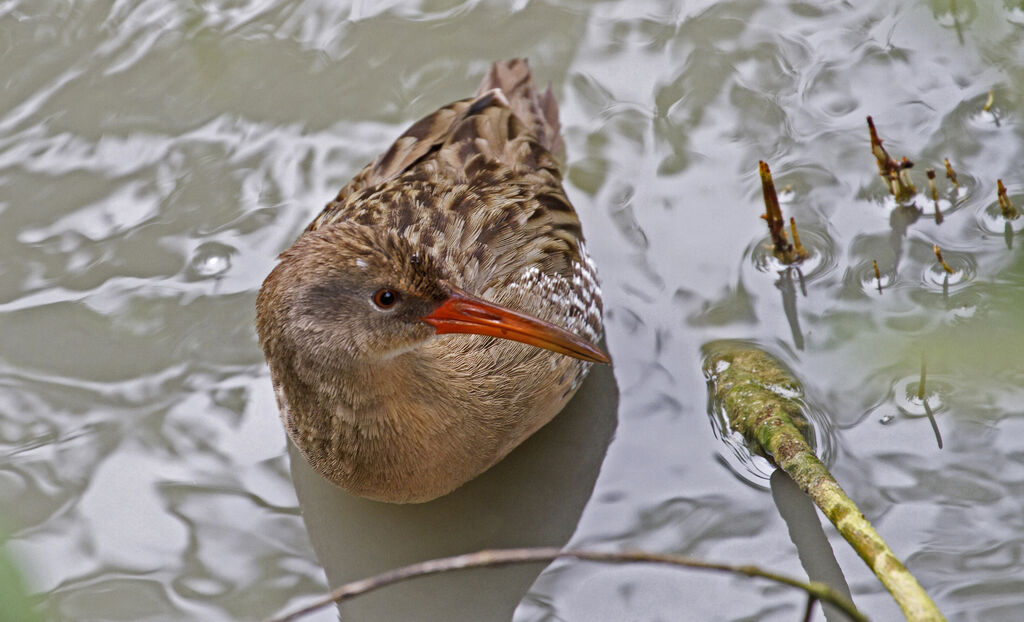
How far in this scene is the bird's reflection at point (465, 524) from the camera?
3.91 metres

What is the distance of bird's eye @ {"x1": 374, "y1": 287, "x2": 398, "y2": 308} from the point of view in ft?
11.6

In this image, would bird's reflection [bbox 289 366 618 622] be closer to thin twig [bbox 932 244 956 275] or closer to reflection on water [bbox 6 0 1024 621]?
reflection on water [bbox 6 0 1024 621]

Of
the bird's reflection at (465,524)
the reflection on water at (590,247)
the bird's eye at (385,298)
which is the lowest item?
the bird's reflection at (465,524)

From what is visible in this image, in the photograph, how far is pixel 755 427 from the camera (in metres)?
3.96

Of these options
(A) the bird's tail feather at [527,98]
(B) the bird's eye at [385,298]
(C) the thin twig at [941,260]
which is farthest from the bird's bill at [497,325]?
(C) the thin twig at [941,260]

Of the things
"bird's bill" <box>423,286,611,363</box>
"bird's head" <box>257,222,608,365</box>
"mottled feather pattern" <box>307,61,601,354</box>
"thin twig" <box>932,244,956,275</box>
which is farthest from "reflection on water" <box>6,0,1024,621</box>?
"bird's head" <box>257,222,608,365</box>

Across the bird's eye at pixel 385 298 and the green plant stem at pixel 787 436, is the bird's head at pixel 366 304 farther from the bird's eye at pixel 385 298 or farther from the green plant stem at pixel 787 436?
the green plant stem at pixel 787 436

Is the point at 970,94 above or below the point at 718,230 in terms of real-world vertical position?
above

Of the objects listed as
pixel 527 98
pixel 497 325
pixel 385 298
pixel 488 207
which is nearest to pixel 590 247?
pixel 527 98

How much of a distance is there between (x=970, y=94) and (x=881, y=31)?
543mm

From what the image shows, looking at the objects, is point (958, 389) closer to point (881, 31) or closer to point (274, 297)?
point (881, 31)

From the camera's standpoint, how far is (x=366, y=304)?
353 cm

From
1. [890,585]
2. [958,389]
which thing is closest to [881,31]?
[958,389]

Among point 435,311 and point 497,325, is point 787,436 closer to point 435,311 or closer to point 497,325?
point 497,325
